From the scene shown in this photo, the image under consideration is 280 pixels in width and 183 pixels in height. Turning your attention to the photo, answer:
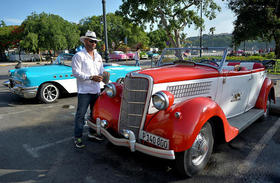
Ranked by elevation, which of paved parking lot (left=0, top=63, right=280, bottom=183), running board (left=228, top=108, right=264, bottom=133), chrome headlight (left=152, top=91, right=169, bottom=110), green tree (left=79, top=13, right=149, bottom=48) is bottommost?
paved parking lot (left=0, top=63, right=280, bottom=183)

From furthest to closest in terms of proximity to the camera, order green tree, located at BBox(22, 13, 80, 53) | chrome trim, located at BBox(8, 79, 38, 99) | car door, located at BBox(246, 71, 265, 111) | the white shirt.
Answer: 1. green tree, located at BBox(22, 13, 80, 53)
2. chrome trim, located at BBox(8, 79, 38, 99)
3. car door, located at BBox(246, 71, 265, 111)
4. the white shirt

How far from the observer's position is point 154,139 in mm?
2424

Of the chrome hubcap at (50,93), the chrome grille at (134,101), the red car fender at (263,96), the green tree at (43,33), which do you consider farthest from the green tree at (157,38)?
the chrome grille at (134,101)

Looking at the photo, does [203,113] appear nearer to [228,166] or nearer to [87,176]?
[228,166]

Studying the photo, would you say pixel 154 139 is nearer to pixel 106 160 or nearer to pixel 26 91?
pixel 106 160

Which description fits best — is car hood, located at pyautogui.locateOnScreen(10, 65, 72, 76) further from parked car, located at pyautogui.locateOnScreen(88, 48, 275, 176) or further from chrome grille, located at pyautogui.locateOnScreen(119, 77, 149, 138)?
chrome grille, located at pyautogui.locateOnScreen(119, 77, 149, 138)

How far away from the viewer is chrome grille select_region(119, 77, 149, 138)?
104 inches

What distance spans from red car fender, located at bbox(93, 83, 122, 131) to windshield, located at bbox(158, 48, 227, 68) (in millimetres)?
1378

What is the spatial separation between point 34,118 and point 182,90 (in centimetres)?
398

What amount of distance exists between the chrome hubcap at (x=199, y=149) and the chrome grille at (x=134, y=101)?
0.78 m

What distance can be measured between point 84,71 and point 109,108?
0.75 m

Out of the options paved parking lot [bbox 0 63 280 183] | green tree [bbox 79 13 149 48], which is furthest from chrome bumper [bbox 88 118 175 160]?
green tree [bbox 79 13 149 48]

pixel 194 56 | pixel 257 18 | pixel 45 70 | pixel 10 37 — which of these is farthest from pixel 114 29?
pixel 194 56

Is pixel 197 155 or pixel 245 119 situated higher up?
pixel 245 119
